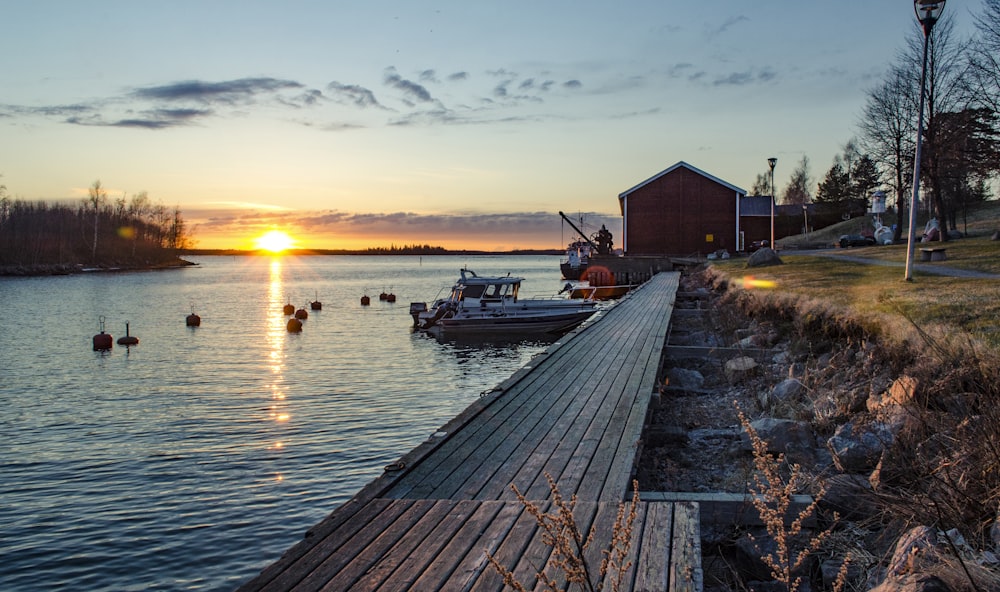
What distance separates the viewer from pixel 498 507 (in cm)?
549

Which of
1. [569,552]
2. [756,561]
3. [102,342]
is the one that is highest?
[569,552]

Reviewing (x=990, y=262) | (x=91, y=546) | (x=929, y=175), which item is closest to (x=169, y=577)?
(x=91, y=546)

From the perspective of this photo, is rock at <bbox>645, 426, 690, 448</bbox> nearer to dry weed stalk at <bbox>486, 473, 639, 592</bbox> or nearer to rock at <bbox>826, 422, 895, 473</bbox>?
rock at <bbox>826, 422, 895, 473</bbox>

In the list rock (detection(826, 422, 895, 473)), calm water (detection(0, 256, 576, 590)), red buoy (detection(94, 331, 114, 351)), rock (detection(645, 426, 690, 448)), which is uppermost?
rock (detection(826, 422, 895, 473))

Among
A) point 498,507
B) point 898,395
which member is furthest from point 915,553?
point 898,395

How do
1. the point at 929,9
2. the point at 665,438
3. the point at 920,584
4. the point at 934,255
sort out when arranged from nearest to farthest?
the point at 920,584 → the point at 665,438 → the point at 929,9 → the point at 934,255

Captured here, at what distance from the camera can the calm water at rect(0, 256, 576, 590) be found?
9.62 meters

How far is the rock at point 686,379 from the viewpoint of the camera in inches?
542

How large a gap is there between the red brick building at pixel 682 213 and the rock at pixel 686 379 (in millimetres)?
49378

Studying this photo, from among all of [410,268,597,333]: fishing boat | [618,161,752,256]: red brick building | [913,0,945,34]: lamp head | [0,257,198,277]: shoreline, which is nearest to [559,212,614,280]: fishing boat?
[618,161,752,256]: red brick building

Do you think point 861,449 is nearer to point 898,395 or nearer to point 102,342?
point 898,395

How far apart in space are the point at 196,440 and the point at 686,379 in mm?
10586

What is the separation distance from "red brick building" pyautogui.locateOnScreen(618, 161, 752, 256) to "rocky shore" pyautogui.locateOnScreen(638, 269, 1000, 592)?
→ 161 feet

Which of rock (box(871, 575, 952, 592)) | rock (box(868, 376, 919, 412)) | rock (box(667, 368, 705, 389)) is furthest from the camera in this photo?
rock (box(667, 368, 705, 389))
